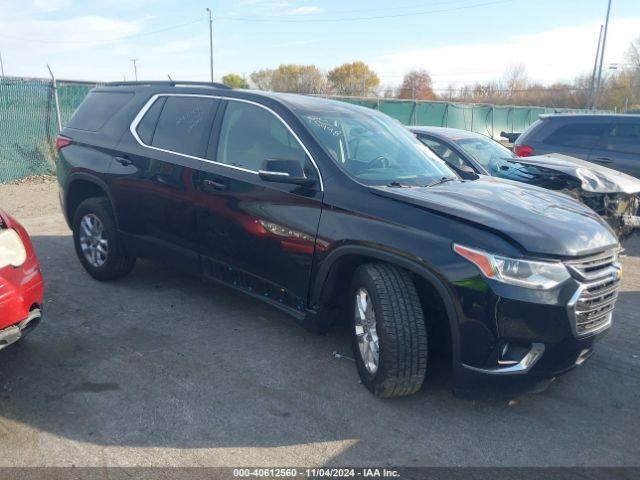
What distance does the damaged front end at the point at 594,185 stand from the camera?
20.8ft

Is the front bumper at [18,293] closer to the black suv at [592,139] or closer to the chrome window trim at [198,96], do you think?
the chrome window trim at [198,96]

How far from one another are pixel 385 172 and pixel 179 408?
2083mm

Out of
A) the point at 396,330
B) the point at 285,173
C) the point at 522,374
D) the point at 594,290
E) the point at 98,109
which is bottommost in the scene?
the point at 522,374

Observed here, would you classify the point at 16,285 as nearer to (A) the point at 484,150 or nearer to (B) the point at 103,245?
(B) the point at 103,245

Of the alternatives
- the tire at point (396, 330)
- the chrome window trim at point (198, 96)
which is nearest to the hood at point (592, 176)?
the chrome window trim at point (198, 96)

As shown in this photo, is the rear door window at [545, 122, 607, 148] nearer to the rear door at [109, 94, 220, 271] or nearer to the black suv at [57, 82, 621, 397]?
the black suv at [57, 82, 621, 397]

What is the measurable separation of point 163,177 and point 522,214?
9.43ft

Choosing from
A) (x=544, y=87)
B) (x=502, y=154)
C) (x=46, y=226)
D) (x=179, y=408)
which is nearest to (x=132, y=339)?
(x=179, y=408)

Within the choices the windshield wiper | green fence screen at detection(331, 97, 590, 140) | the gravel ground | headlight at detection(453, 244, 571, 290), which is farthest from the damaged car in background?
green fence screen at detection(331, 97, 590, 140)

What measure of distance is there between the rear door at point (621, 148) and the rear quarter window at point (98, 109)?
6834mm

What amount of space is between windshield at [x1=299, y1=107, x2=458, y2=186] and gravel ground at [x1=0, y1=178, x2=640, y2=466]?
1.37m

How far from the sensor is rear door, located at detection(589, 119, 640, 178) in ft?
27.3

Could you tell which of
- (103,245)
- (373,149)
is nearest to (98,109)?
(103,245)

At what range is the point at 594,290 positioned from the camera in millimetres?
3191
